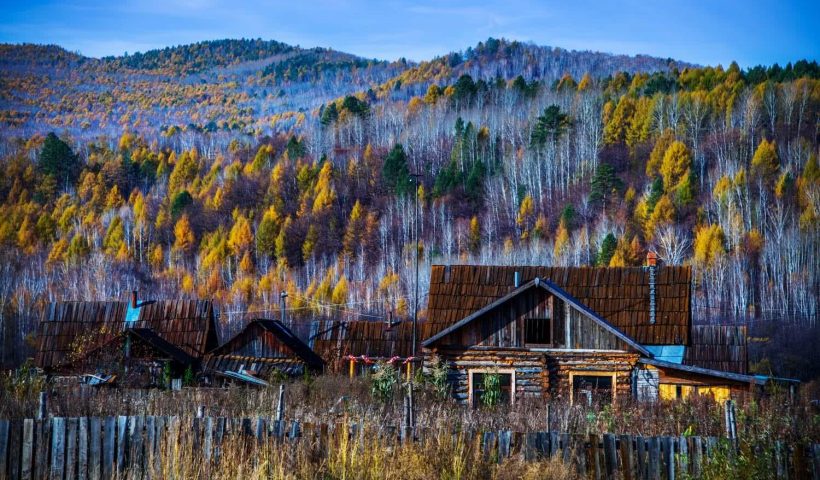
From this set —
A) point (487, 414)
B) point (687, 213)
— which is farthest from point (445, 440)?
point (687, 213)

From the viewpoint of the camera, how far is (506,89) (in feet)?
620

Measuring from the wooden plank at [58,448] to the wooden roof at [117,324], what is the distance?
3241cm

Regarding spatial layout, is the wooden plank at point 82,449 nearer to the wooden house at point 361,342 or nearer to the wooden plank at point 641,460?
the wooden plank at point 641,460

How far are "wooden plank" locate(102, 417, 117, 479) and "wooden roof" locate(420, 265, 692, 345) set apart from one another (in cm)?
1861

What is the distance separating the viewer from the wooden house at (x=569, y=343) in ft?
98.3

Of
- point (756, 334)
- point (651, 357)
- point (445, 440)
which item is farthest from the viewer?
point (756, 334)

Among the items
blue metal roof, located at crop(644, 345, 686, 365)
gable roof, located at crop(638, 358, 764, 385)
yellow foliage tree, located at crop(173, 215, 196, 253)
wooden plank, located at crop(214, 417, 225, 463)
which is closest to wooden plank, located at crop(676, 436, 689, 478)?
wooden plank, located at crop(214, 417, 225, 463)

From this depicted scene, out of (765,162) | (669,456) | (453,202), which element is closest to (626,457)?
(669,456)

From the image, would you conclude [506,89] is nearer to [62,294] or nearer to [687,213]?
[687,213]

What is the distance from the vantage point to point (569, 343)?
30.5 metres

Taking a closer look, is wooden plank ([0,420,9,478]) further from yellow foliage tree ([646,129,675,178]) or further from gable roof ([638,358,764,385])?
yellow foliage tree ([646,129,675,178])

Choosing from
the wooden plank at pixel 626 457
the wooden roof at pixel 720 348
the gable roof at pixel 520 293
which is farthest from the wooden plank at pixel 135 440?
the wooden roof at pixel 720 348

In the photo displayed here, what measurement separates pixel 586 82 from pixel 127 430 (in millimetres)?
181576

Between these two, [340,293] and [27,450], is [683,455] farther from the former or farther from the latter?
[340,293]
